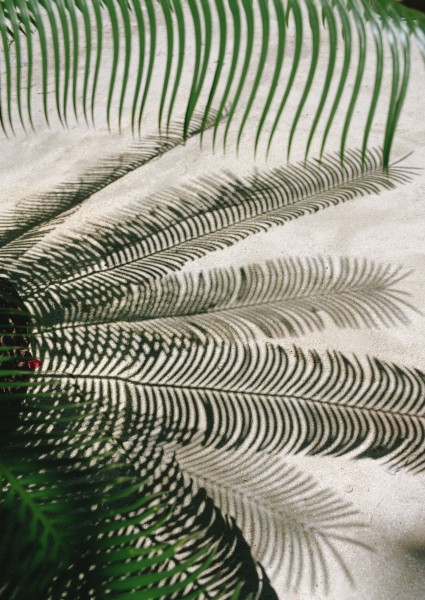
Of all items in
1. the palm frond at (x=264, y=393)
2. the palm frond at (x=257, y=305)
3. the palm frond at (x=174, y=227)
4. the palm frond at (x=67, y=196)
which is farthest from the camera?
the palm frond at (x=67, y=196)

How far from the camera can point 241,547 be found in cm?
195

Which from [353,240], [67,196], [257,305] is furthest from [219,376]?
[67,196]

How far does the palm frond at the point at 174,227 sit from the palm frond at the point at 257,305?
3.7 inches

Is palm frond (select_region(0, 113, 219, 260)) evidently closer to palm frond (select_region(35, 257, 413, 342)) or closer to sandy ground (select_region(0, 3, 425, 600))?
sandy ground (select_region(0, 3, 425, 600))

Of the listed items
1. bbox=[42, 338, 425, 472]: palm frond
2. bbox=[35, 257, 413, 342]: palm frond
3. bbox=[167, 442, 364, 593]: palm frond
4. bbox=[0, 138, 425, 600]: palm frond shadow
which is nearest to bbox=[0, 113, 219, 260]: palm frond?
bbox=[0, 138, 425, 600]: palm frond shadow

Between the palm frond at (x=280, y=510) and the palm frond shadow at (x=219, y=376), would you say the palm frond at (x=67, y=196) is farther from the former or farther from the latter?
the palm frond at (x=280, y=510)

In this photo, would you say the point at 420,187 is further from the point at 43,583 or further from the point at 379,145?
the point at 43,583

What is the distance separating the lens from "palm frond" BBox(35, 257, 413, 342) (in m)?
2.75

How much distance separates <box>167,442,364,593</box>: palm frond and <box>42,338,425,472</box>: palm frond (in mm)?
81

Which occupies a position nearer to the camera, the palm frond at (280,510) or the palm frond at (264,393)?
the palm frond at (280,510)

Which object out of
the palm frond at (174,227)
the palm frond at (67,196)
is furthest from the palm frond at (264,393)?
the palm frond at (67,196)

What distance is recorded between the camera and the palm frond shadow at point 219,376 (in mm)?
1983

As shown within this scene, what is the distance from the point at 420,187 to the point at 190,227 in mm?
1383

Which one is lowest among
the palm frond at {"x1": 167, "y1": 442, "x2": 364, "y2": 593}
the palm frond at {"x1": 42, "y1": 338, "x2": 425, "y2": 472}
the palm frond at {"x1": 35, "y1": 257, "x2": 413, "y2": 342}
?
the palm frond at {"x1": 167, "y1": 442, "x2": 364, "y2": 593}
